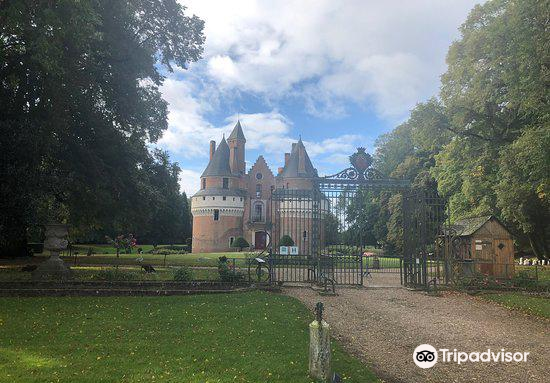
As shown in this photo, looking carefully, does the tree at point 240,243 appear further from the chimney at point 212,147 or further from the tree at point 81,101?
the tree at point 81,101

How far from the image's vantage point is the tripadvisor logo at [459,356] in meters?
6.89

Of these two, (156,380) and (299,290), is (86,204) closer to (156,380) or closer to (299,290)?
(299,290)

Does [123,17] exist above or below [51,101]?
above

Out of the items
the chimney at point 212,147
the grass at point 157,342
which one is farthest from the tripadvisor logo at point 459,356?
the chimney at point 212,147

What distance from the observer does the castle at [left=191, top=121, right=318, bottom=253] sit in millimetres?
51156

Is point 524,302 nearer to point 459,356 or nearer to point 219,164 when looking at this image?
point 459,356

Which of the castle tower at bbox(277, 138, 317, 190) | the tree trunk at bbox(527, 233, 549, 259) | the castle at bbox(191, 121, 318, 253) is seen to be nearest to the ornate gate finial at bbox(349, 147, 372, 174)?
the tree trunk at bbox(527, 233, 549, 259)

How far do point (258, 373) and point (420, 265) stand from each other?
10.1 m

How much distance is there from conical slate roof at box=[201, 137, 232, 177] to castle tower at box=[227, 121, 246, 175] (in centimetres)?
88

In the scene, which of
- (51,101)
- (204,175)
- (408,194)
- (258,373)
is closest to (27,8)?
(51,101)

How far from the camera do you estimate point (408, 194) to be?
49.2ft

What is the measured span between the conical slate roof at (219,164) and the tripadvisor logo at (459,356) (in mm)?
47120

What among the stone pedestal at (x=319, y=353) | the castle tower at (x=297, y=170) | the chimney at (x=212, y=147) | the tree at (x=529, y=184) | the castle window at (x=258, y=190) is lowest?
the stone pedestal at (x=319, y=353)

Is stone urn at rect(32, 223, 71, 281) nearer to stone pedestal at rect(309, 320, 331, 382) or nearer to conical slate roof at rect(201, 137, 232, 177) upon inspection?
stone pedestal at rect(309, 320, 331, 382)
